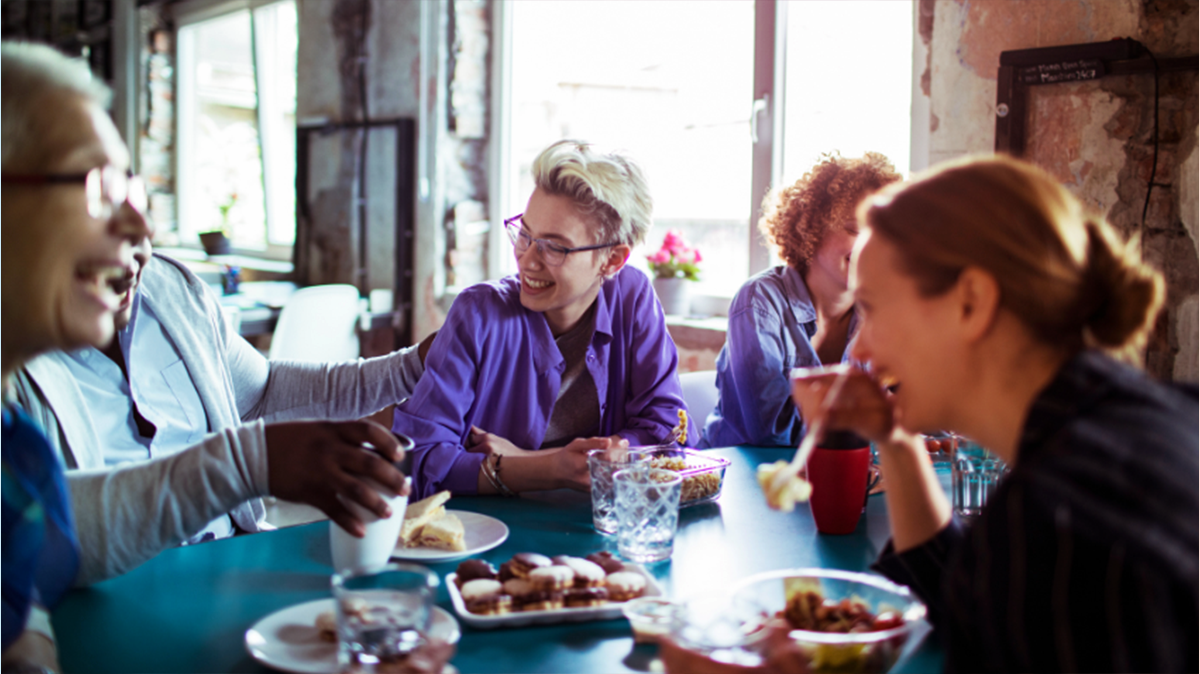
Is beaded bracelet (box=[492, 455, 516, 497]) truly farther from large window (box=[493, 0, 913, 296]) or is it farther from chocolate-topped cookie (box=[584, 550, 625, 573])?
large window (box=[493, 0, 913, 296])

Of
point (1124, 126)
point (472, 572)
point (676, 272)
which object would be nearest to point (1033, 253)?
point (472, 572)

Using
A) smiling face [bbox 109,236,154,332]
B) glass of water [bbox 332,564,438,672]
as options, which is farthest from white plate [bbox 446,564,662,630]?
smiling face [bbox 109,236,154,332]

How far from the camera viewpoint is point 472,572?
39.9 inches

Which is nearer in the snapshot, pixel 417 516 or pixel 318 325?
pixel 417 516

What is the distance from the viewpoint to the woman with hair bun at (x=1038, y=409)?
0.62 meters

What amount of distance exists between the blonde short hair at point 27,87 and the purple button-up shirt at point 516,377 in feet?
2.72

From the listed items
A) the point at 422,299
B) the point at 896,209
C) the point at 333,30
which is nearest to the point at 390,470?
the point at 896,209

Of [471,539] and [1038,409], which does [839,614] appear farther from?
[471,539]

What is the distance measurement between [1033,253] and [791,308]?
5.06 ft

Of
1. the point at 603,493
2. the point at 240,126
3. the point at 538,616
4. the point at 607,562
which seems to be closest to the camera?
the point at 538,616

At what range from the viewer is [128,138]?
6.37 meters

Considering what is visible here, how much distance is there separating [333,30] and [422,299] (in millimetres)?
1531

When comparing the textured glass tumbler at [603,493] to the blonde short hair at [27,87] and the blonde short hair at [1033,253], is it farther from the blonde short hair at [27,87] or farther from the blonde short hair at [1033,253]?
the blonde short hair at [27,87]

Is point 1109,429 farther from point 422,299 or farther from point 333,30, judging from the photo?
point 333,30
